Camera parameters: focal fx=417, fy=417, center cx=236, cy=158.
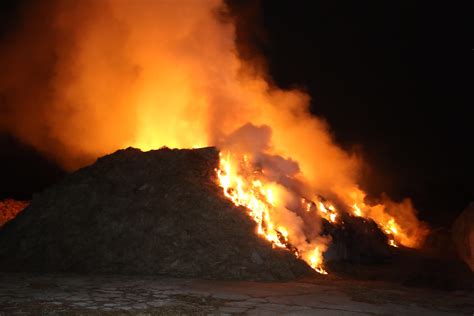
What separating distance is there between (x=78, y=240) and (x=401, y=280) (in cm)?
1386

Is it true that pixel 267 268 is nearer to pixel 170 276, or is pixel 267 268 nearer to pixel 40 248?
pixel 170 276

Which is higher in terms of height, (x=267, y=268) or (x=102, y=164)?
(x=102, y=164)

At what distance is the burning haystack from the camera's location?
50.3 ft

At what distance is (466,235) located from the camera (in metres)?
21.4

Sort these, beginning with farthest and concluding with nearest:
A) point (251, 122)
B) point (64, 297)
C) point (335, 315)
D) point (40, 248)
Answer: point (251, 122) < point (40, 248) < point (64, 297) < point (335, 315)

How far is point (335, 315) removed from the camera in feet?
30.1

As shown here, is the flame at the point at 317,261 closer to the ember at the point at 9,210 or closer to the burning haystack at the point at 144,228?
the burning haystack at the point at 144,228

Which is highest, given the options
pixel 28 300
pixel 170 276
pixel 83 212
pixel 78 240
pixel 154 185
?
pixel 154 185

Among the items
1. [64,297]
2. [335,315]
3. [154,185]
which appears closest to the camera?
[335,315]

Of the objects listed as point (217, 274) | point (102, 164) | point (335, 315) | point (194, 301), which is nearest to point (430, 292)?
point (335, 315)

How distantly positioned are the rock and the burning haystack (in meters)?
9.06

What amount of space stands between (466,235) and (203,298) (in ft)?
54.9

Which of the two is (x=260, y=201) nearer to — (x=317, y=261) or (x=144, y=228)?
(x=317, y=261)

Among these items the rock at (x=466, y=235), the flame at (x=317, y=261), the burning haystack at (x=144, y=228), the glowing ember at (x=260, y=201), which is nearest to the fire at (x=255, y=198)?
the glowing ember at (x=260, y=201)
